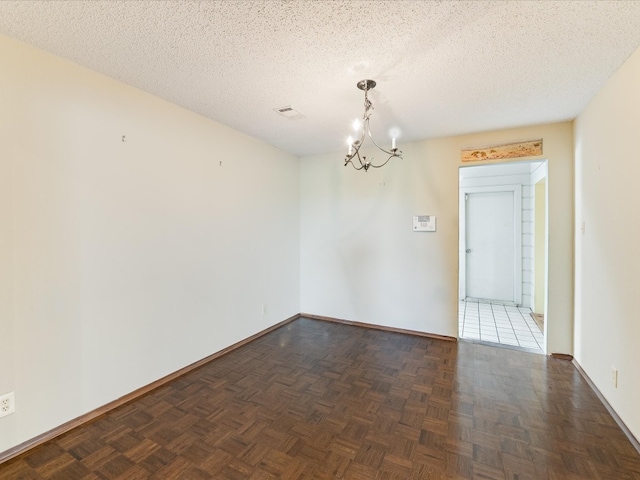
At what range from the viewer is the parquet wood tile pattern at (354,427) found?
166 centimetres

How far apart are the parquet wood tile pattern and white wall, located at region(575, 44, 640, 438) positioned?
0.99ft

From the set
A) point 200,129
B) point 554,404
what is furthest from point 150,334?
point 554,404

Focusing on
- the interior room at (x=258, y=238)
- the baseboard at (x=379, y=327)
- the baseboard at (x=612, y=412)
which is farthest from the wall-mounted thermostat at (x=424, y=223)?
the baseboard at (x=612, y=412)

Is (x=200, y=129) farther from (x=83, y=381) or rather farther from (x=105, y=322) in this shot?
(x=83, y=381)

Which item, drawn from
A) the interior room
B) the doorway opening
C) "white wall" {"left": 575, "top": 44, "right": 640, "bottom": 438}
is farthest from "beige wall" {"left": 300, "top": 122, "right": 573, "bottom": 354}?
the doorway opening

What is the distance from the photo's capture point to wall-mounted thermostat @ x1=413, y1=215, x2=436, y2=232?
3.69 metres

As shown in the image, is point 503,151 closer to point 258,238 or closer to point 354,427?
point 258,238

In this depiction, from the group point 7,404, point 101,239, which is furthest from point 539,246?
point 7,404

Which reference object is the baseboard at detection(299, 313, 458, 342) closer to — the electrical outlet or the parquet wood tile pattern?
the parquet wood tile pattern

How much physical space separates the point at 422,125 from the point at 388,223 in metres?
1.28

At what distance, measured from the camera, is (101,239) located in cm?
215

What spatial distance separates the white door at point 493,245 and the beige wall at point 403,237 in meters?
2.37

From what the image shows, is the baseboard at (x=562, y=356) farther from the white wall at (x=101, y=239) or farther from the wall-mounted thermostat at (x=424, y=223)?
the white wall at (x=101, y=239)

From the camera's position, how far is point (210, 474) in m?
1.63
